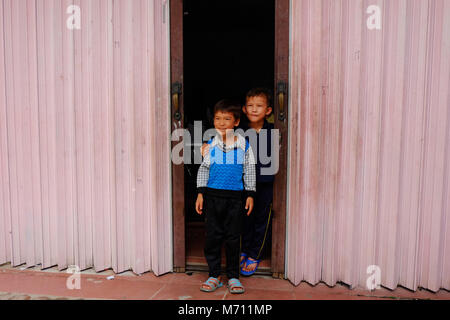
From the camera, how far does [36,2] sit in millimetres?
2941

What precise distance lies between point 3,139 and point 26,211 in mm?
710

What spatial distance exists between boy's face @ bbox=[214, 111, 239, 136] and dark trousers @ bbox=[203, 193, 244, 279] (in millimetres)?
537

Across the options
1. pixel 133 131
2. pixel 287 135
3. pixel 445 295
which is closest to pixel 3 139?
pixel 133 131

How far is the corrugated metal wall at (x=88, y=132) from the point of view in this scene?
2.84 m

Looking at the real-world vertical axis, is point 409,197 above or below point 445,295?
above

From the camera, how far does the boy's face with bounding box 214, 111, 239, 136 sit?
2.60 m

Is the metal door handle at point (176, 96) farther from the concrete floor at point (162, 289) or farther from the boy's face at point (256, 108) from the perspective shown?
the concrete floor at point (162, 289)

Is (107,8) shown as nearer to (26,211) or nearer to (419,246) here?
(26,211)

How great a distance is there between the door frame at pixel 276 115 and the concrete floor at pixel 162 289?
246 millimetres
